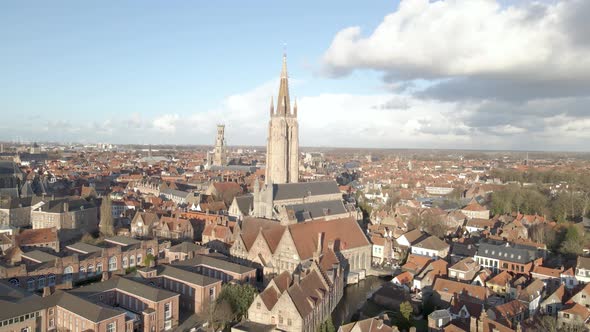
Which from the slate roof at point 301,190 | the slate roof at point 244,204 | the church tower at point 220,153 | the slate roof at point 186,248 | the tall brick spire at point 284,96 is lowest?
the slate roof at point 186,248

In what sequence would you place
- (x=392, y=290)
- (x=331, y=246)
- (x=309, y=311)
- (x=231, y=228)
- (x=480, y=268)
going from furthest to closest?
(x=231, y=228) < (x=480, y=268) < (x=331, y=246) < (x=392, y=290) < (x=309, y=311)

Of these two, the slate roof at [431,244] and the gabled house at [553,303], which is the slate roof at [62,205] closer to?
the slate roof at [431,244]

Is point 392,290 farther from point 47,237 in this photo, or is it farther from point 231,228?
point 47,237

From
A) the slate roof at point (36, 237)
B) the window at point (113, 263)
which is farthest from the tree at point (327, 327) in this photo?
the slate roof at point (36, 237)

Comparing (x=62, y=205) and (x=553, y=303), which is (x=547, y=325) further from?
(x=62, y=205)

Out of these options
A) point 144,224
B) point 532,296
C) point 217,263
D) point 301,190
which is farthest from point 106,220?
point 532,296

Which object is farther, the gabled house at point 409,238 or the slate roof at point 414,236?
the slate roof at point 414,236

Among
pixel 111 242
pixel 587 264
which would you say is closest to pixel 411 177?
pixel 587 264
